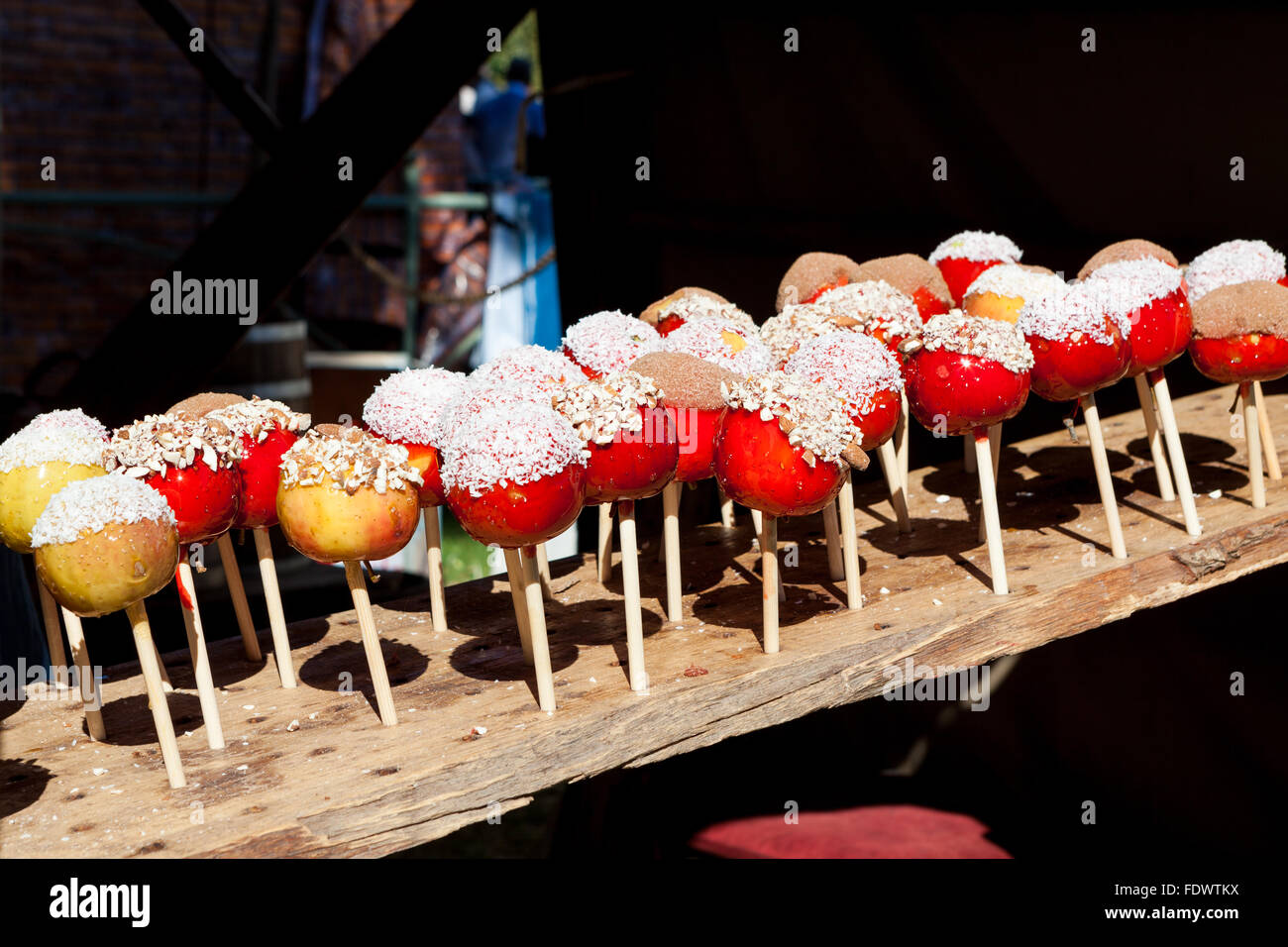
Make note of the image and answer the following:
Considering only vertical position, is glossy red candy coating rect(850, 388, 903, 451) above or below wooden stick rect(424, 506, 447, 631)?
above

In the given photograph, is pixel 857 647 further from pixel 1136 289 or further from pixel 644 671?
pixel 1136 289

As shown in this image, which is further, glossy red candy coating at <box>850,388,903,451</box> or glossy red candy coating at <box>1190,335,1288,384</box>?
glossy red candy coating at <box>1190,335,1288,384</box>

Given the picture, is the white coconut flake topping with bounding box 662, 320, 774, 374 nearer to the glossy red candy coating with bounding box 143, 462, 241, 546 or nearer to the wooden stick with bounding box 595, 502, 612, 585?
the wooden stick with bounding box 595, 502, 612, 585

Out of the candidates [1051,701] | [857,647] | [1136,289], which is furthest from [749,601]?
[1051,701]

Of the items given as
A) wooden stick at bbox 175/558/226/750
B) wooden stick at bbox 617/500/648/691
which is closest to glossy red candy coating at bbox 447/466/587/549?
wooden stick at bbox 617/500/648/691

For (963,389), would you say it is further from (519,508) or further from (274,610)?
(274,610)

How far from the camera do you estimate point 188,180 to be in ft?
21.0

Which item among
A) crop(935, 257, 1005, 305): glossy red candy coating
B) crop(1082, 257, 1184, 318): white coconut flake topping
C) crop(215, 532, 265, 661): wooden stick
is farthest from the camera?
crop(935, 257, 1005, 305): glossy red candy coating

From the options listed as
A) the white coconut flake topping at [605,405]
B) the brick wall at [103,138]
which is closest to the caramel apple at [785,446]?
the white coconut flake topping at [605,405]

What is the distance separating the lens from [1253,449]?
193 cm

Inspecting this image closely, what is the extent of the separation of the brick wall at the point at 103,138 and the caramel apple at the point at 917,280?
5.00 metres

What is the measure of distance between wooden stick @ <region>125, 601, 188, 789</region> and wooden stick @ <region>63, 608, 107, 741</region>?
18 centimetres

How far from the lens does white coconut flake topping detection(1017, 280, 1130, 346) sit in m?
1.64

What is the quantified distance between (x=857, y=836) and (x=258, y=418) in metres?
1.49
